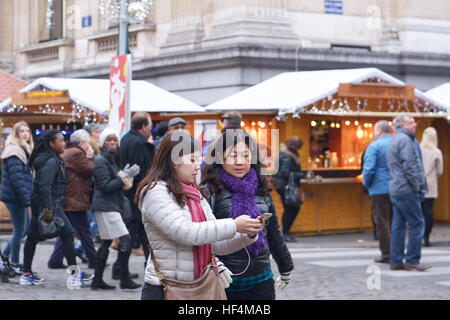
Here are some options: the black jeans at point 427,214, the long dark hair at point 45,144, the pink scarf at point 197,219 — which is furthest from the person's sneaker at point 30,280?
the black jeans at point 427,214

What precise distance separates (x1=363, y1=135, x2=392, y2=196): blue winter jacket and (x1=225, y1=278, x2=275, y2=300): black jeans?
7.02 m

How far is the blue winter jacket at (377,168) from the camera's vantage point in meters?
12.4

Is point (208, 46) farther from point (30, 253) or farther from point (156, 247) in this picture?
point (156, 247)

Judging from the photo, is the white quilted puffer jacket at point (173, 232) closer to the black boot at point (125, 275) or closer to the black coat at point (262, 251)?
the black coat at point (262, 251)

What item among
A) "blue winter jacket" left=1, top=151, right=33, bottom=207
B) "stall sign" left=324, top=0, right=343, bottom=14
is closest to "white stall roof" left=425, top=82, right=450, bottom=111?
"stall sign" left=324, top=0, right=343, bottom=14

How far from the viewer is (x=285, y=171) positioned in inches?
613

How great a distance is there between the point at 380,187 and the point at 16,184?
189 inches

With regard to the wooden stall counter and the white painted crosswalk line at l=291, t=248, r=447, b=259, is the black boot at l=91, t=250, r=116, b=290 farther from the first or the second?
the wooden stall counter

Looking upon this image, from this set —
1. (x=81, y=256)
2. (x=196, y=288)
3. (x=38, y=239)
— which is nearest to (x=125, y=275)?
(x=38, y=239)

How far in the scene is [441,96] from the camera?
1867cm

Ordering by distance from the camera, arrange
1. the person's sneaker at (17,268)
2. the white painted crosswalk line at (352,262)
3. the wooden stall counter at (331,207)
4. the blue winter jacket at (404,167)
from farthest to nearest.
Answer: the wooden stall counter at (331,207) < the white painted crosswalk line at (352,262) < the blue winter jacket at (404,167) < the person's sneaker at (17,268)

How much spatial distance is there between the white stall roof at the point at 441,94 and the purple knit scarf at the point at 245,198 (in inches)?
495

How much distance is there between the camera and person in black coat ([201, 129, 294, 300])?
5559 mm

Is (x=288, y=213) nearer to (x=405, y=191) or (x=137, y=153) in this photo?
(x=405, y=191)
